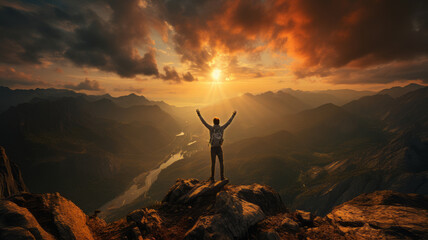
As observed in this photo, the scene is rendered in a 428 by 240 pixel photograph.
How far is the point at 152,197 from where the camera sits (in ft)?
520

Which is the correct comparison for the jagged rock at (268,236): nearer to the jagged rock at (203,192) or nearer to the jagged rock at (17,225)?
the jagged rock at (203,192)

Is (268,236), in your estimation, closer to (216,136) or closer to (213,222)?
(213,222)

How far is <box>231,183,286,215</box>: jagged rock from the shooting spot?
13114mm

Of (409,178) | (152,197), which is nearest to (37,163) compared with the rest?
(152,197)

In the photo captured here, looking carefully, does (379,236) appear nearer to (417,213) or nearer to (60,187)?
(417,213)

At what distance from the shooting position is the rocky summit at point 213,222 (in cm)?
743

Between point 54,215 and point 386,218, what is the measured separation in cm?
1877

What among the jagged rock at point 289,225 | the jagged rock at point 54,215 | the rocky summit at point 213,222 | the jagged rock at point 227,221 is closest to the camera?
the rocky summit at point 213,222

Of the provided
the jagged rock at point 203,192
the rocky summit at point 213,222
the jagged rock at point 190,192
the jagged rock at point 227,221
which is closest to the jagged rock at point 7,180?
the jagged rock at point 190,192

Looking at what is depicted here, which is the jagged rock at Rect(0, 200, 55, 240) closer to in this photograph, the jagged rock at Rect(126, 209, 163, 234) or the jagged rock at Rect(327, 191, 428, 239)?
the jagged rock at Rect(126, 209, 163, 234)

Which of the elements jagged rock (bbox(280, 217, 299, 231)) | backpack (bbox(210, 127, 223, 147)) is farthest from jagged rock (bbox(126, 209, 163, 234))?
jagged rock (bbox(280, 217, 299, 231))

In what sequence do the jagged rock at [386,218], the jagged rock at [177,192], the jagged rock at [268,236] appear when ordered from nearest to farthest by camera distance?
the jagged rock at [268,236] < the jagged rock at [386,218] < the jagged rock at [177,192]

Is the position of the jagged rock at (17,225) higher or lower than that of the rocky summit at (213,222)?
higher

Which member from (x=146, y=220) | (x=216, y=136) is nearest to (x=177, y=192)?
(x=146, y=220)
